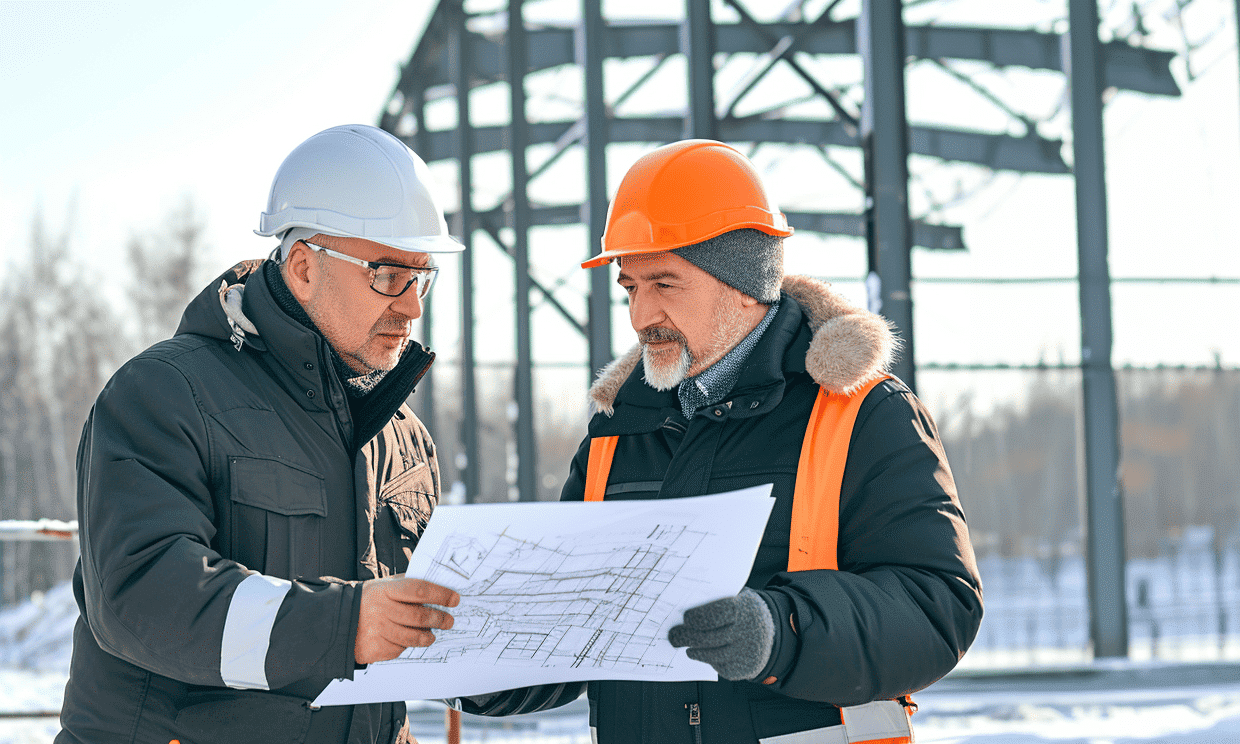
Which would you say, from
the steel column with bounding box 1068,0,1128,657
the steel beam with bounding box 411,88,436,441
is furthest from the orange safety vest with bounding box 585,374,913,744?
the steel beam with bounding box 411,88,436,441

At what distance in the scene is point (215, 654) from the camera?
1.82 metres

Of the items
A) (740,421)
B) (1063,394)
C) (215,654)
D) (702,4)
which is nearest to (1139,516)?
(1063,394)

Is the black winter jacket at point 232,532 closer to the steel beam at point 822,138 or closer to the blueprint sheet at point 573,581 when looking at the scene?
the blueprint sheet at point 573,581

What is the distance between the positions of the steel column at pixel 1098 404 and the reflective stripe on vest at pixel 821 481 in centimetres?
799

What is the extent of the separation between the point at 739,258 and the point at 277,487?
1194 millimetres

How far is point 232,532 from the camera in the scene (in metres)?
2.10

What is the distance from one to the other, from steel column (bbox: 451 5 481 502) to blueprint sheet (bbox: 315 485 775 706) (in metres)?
12.9

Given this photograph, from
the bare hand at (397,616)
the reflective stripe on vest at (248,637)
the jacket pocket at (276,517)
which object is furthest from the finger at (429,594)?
the jacket pocket at (276,517)

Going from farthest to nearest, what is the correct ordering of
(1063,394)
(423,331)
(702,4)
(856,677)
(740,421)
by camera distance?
(423,331) → (1063,394) → (702,4) → (740,421) → (856,677)

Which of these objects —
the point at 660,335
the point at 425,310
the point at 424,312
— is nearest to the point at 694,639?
the point at 660,335

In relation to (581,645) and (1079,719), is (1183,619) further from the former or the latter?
(581,645)

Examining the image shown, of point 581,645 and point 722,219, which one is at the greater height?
point 722,219

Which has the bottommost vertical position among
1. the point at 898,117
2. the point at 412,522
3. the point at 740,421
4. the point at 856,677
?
the point at 856,677

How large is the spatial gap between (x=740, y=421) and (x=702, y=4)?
25.8 feet
